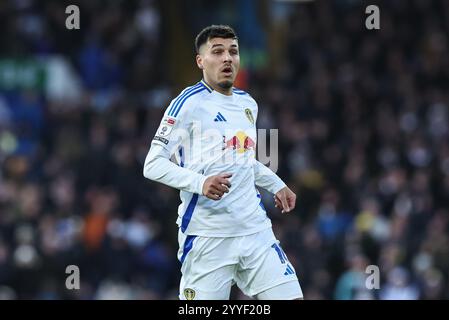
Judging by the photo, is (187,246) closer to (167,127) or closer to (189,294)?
(189,294)

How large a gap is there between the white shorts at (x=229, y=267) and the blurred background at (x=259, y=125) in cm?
659

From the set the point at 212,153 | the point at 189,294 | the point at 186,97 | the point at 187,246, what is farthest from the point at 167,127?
the point at 189,294

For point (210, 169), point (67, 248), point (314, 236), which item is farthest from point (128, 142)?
point (210, 169)

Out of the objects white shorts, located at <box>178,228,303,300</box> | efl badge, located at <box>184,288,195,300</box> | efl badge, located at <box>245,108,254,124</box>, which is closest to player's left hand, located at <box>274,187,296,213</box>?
white shorts, located at <box>178,228,303,300</box>

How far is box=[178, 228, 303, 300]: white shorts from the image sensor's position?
8336mm

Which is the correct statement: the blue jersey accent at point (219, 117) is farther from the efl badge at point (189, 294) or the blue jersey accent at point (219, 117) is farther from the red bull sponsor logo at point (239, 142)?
the efl badge at point (189, 294)

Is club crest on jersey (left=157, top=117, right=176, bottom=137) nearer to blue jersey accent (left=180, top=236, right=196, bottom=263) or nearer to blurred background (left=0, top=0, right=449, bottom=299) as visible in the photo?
blue jersey accent (left=180, top=236, right=196, bottom=263)

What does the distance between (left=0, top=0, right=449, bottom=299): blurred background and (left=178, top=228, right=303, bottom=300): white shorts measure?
6593mm

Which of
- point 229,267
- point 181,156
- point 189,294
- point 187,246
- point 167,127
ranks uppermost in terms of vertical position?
point 167,127

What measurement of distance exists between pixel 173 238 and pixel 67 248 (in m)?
1.52

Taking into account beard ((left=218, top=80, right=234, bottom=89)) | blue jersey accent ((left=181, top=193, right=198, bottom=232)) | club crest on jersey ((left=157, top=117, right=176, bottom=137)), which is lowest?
blue jersey accent ((left=181, top=193, right=198, bottom=232))

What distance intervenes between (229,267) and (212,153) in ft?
2.62

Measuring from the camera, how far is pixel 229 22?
21.1m

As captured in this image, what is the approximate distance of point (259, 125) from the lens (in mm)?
17875
